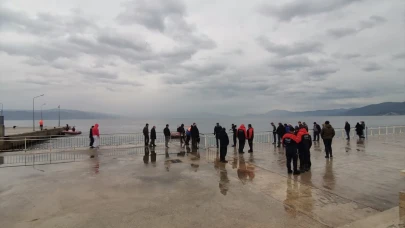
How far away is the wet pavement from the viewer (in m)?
5.23

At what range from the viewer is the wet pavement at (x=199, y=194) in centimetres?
523

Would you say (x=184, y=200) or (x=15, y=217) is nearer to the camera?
(x=15, y=217)

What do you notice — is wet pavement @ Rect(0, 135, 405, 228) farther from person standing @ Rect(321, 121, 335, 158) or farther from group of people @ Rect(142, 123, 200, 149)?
group of people @ Rect(142, 123, 200, 149)

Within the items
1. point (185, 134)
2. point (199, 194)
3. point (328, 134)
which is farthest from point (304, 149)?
point (185, 134)

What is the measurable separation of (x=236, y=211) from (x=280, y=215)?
3.11 ft

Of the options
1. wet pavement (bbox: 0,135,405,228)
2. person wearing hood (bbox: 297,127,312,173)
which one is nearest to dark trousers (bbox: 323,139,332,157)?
wet pavement (bbox: 0,135,405,228)

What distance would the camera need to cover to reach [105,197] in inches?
262

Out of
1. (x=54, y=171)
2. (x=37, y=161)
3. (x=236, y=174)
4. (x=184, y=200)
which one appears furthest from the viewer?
(x=37, y=161)

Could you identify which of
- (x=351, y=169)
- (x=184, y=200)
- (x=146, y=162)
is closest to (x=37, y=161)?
(x=146, y=162)

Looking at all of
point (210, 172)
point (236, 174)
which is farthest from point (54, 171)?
point (236, 174)

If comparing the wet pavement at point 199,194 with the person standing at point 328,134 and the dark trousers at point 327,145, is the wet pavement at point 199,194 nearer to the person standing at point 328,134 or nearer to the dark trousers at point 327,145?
the dark trousers at point 327,145

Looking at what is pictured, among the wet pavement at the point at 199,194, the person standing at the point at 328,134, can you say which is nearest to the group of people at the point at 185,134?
the wet pavement at the point at 199,194

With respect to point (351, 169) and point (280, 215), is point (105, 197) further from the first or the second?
point (351, 169)

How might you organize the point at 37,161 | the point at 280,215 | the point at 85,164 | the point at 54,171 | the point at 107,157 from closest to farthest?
the point at 280,215, the point at 54,171, the point at 85,164, the point at 37,161, the point at 107,157
